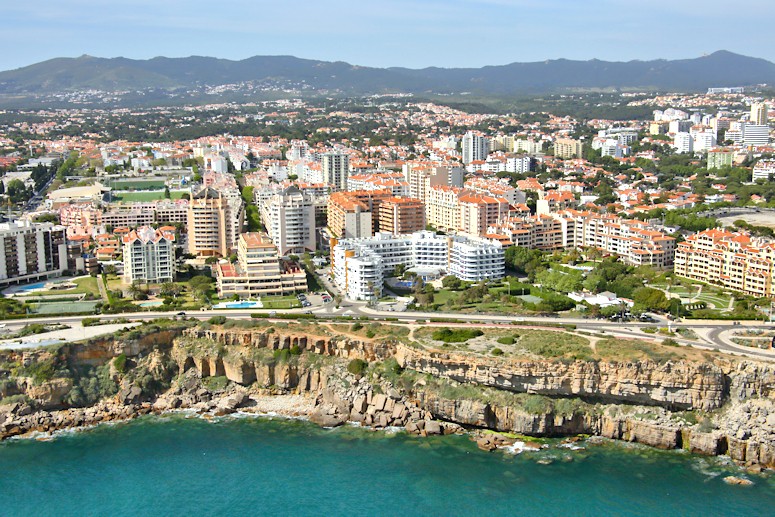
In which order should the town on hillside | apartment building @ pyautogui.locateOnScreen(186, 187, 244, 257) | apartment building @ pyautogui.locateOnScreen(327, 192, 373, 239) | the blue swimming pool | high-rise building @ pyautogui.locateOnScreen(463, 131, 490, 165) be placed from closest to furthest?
the town on hillside → the blue swimming pool → apartment building @ pyautogui.locateOnScreen(186, 187, 244, 257) → apartment building @ pyautogui.locateOnScreen(327, 192, 373, 239) → high-rise building @ pyautogui.locateOnScreen(463, 131, 490, 165)

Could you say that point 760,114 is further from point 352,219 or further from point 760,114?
point 352,219

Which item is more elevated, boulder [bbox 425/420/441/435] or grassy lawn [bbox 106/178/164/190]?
grassy lawn [bbox 106/178/164/190]

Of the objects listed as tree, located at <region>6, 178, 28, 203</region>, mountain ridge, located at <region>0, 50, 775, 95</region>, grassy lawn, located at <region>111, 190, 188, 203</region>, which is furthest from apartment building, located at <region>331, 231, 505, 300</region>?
mountain ridge, located at <region>0, 50, 775, 95</region>

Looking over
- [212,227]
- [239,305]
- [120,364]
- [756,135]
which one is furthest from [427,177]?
[756,135]

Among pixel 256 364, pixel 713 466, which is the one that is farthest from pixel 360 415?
pixel 713 466

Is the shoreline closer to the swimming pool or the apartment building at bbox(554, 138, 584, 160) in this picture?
the swimming pool

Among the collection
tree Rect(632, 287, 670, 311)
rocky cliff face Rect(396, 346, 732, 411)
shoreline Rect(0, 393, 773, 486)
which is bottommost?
shoreline Rect(0, 393, 773, 486)

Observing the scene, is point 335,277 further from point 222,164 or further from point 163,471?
point 222,164

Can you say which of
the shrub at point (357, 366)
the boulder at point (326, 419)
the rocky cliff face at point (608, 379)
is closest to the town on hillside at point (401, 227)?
the shrub at point (357, 366)
